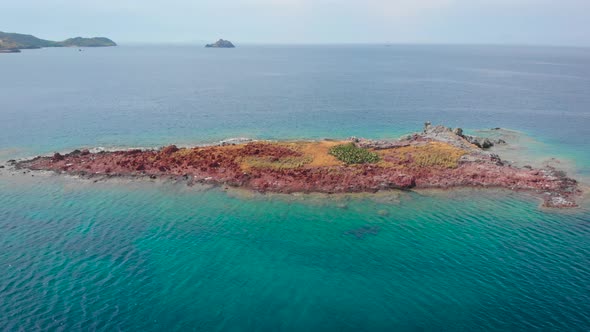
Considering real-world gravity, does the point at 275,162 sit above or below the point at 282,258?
above

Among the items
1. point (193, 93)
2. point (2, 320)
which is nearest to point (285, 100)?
point (193, 93)

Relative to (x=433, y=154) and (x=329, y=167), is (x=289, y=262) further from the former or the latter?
(x=433, y=154)

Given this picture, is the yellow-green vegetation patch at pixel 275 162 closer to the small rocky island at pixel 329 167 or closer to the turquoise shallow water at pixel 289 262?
the small rocky island at pixel 329 167

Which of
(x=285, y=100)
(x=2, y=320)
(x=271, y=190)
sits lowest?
(x=2, y=320)

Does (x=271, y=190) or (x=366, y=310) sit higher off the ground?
(x=271, y=190)

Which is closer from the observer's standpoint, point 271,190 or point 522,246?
point 522,246

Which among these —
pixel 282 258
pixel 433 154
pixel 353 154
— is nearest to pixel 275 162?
pixel 353 154

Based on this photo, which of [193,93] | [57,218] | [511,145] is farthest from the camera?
[193,93]

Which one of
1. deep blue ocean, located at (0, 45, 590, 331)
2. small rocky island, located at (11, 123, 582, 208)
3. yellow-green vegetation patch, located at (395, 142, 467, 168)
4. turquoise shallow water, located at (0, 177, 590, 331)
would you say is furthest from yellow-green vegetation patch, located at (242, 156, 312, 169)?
yellow-green vegetation patch, located at (395, 142, 467, 168)

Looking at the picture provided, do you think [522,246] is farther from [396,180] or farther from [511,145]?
[511,145]
